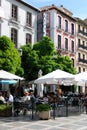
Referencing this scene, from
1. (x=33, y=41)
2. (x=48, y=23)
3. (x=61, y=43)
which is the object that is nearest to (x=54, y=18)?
(x=48, y=23)

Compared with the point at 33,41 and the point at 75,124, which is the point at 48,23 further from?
the point at 75,124

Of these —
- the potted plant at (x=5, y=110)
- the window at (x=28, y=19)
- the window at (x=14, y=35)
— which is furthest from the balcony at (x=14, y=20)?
the potted plant at (x=5, y=110)

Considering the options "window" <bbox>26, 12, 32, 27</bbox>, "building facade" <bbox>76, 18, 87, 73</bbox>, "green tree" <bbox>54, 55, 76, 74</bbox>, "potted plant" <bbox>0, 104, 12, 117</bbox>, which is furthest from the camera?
"building facade" <bbox>76, 18, 87, 73</bbox>

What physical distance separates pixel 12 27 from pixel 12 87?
5.87 m

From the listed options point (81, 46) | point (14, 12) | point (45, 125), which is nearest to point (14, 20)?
point (14, 12)

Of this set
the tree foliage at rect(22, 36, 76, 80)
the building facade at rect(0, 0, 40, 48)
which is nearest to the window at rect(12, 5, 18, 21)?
the building facade at rect(0, 0, 40, 48)

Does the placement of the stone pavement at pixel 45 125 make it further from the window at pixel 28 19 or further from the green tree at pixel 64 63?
the window at pixel 28 19

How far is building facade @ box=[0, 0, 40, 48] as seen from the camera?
30106mm

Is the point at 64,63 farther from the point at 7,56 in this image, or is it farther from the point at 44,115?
the point at 44,115

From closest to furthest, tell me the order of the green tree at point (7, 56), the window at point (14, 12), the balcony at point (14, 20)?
the green tree at point (7, 56) < the balcony at point (14, 20) < the window at point (14, 12)

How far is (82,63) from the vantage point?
166 feet

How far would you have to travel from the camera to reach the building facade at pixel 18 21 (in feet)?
98.8

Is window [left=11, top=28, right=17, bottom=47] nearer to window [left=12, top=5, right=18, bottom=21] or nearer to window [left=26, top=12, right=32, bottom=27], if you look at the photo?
window [left=12, top=5, right=18, bottom=21]

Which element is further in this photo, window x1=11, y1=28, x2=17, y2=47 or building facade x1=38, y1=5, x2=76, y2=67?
building facade x1=38, y1=5, x2=76, y2=67
